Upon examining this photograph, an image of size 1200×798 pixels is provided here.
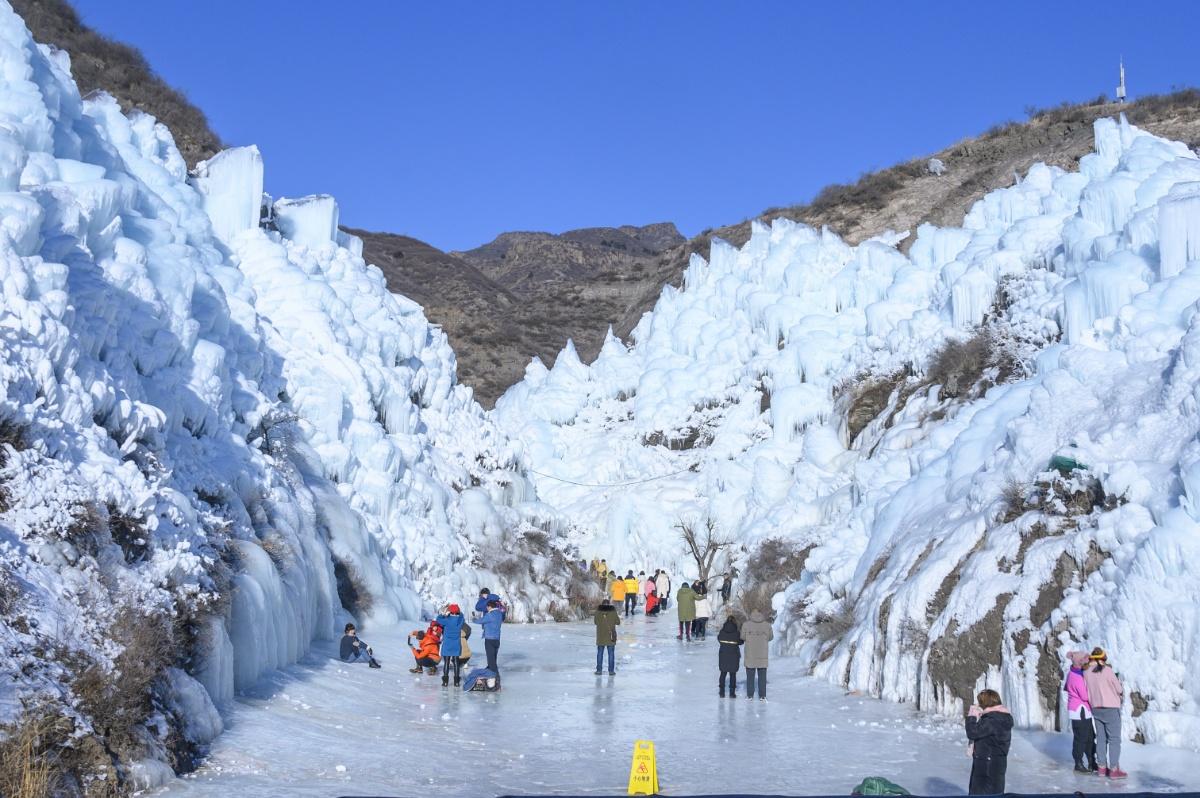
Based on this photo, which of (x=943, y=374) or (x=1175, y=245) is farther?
(x=943, y=374)

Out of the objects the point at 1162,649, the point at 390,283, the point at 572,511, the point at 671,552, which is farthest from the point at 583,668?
the point at 390,283

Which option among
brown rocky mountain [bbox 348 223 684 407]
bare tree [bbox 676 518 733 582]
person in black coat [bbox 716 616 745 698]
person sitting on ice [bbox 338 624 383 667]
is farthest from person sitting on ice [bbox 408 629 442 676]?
brown rocky mountain [bbox 348 223 684 407]

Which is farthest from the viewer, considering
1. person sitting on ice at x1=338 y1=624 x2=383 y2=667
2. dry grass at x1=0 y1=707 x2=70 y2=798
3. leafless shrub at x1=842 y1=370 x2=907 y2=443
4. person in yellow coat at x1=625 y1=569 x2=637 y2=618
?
person in yellow coat at x1=625 y1=569 x2=637 y2=618

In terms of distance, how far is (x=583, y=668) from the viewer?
17.6 meters

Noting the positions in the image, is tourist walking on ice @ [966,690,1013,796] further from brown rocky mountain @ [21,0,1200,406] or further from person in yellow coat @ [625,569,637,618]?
brown rocky mountain @ [21,0,1200,406]

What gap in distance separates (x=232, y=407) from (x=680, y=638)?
10.4m

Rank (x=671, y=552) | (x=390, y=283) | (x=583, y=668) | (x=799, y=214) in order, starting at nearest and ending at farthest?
(x=583, y=668), (x=671, y=552), (x=799, y=214), (x=390, y=283)

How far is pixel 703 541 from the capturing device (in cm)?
3353

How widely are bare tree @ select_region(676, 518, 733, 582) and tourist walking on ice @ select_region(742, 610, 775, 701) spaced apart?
52.6ft

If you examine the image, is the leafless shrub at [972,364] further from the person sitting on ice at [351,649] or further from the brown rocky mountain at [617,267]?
the brown rocky mountain at [617,267]

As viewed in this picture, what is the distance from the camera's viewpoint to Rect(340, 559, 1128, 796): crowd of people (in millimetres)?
→ 7848

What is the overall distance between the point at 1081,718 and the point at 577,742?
467 cm

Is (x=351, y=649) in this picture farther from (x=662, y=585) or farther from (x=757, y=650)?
(x=662, y=585)

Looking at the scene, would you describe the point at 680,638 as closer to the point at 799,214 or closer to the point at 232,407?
the point at 232,407
